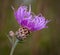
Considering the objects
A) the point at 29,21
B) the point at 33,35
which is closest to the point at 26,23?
the point at 29,21

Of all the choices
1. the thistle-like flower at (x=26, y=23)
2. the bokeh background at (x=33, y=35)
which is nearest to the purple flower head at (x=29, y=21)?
the thistle-like flower at (x=26, y=23)

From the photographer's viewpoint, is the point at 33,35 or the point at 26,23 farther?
the point at 33,35

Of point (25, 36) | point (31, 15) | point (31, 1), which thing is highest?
point (31, 1)

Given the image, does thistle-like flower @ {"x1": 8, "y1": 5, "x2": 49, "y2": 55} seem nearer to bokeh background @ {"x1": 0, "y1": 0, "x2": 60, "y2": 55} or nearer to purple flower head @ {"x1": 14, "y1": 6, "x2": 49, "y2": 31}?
purple flower head @ {"x1": 14, "y1": 6, "x2": 49, "y2": 31}

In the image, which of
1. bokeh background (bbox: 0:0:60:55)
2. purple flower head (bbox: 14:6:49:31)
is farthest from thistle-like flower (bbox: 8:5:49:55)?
bokeh background (bbox: 0:0:60:55)

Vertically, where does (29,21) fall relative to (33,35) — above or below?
above

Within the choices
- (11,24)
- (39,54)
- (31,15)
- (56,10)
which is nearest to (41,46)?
(39,54)

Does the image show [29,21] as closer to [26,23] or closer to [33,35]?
[26,23]

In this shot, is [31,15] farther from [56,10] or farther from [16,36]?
[56,10]
